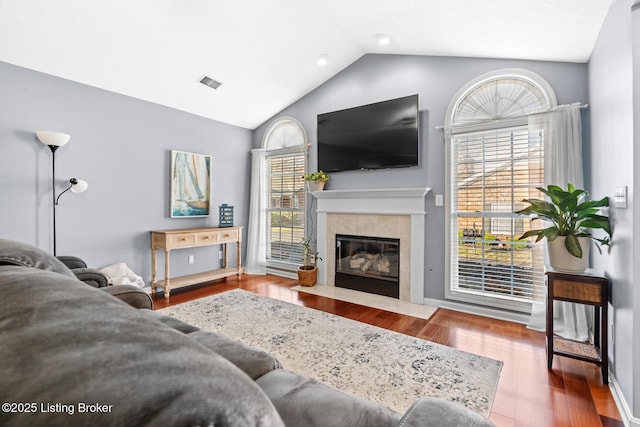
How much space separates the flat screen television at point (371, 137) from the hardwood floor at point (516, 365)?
181cm

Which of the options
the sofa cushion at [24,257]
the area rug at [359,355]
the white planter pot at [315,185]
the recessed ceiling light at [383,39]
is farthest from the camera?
the white planter pot at [315,185]

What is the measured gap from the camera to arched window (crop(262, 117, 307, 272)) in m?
4.73

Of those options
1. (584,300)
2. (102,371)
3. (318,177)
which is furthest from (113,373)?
(318,177)

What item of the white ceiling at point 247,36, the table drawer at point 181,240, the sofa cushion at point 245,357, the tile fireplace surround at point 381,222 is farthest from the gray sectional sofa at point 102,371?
the table drawer at point 181,240

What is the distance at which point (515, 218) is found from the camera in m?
3.09

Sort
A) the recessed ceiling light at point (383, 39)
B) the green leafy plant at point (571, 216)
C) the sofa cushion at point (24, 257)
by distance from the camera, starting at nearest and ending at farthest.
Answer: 1. the sofa cushion at point (24, 257)
2. the green leafy plant at point (571, 216)
3. the recessed ceiling light at point (383, 39)

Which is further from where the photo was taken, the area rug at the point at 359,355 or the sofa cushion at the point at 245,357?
the area rug at the point at 359,355

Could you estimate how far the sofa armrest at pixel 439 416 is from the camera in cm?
58

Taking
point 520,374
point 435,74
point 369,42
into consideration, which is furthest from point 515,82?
point 520,374

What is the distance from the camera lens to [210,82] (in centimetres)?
382

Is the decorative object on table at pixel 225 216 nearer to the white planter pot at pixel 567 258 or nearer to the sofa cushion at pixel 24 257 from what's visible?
the sofa cushion at pixel 24 257

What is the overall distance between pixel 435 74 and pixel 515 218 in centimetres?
186

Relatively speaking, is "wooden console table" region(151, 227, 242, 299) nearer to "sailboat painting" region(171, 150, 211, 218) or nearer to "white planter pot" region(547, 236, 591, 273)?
"sailboat painting" region(171, 150, 211, 218)

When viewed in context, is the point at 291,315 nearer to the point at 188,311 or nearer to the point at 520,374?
the point at 188,311
